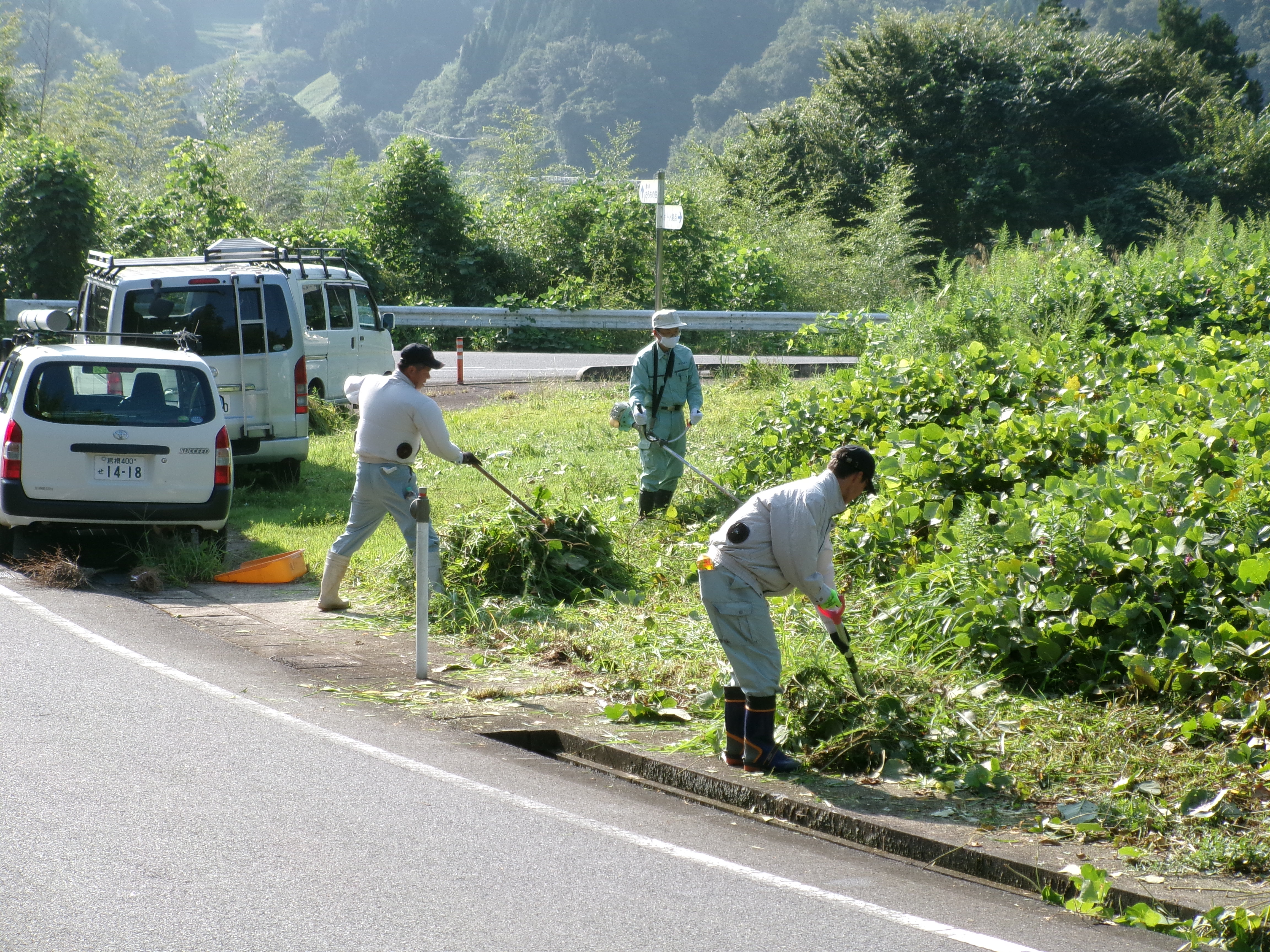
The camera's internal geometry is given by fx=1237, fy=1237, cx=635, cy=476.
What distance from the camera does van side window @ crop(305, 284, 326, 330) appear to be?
1652 cm

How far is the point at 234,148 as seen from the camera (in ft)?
174

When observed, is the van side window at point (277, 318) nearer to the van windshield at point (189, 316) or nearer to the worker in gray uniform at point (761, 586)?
the van windshield at point (189, 316)

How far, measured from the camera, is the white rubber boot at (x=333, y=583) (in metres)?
8.68

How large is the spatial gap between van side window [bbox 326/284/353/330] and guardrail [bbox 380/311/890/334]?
623 cm

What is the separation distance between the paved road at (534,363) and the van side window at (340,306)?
A: 2.20m

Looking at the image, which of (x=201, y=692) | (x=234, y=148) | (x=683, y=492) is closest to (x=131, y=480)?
(x=201, y=692)

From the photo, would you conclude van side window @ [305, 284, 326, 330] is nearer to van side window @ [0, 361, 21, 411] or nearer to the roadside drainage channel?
van side window @ [0, 361, 21, 411]

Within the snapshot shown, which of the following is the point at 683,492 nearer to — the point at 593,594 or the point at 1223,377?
the point at 593,594

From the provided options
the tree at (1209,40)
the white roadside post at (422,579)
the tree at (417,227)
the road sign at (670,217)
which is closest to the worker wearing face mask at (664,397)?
the white roadside post at (422,579)

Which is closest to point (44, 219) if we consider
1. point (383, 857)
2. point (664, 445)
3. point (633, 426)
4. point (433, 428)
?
point (633, 426)

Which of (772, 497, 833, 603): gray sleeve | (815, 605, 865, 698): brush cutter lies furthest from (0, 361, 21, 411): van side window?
(815, 605, 865, 698): brush cutter

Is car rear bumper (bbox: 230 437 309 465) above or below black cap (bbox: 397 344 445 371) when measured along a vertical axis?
below

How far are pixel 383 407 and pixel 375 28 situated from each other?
206338 mm

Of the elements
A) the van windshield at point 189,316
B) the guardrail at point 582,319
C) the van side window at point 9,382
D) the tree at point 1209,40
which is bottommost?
the van side window at point 9,382
